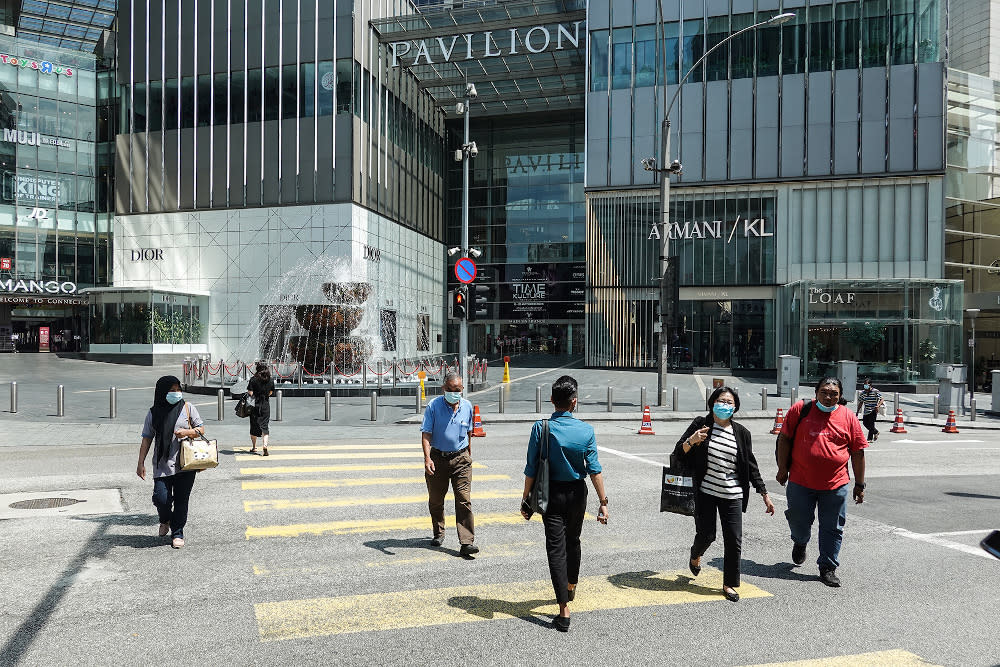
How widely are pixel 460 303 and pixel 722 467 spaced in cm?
1413

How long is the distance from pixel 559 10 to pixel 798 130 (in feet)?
48.7

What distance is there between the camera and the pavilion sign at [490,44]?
131 feet

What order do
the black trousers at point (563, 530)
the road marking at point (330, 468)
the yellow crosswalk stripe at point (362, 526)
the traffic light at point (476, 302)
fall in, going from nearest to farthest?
the black trousers at point (563, 530) → the yellow crosswalk stripe at point (362, 526) → the road marking at point (330, 468) → the traffic light at point (476, 302)

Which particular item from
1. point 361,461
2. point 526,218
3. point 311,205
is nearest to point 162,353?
point 311,205

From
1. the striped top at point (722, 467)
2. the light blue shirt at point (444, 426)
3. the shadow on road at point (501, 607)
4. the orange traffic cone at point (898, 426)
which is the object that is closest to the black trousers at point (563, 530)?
the shadow on road at point (501, 607)

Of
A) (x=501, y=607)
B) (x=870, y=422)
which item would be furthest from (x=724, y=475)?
(x=870, y=422)

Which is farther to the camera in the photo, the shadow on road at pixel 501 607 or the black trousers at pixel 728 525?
the black trousers at pixel 728 525

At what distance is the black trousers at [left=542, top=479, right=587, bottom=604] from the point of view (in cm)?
482

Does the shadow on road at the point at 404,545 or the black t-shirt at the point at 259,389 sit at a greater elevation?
the black t-shirt at the point at 259,389

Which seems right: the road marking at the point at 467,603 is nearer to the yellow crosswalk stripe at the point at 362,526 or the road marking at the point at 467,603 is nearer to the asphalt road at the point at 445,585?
the asphalt road at the point at 445,585

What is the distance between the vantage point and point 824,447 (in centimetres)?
579

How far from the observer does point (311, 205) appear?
38562 mm

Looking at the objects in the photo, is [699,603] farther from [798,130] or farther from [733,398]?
[798,130]

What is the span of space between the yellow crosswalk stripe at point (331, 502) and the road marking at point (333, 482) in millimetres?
713
